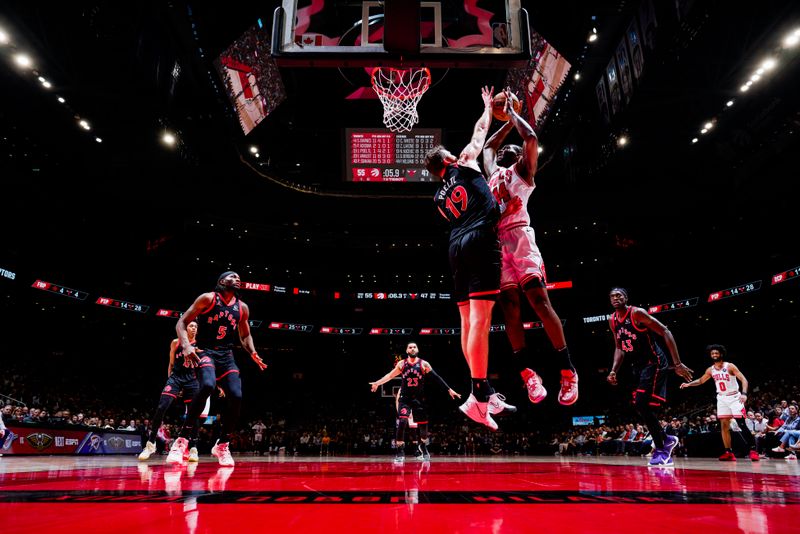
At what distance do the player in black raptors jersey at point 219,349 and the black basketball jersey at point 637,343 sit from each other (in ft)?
13.3

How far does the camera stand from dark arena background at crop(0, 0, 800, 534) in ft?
9.12

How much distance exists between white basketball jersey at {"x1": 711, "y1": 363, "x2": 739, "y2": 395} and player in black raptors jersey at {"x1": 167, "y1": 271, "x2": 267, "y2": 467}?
26.4 ft

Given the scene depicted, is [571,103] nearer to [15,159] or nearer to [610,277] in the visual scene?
[610,277]

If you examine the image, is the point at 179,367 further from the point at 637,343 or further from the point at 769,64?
the point at 769,64

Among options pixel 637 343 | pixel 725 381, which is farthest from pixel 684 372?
pixel 725 381

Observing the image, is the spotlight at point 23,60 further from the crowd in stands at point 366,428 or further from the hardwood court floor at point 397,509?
the hardwood court floor at point 397,509

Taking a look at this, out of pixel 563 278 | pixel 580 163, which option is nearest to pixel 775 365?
pixel 563 278

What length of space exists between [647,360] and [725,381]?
457 centimetres

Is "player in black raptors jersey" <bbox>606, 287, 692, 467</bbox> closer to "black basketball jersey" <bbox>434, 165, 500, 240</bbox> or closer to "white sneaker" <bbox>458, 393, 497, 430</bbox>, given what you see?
"white sneaker" <bbox>458, 393, 497, 430</bbox>

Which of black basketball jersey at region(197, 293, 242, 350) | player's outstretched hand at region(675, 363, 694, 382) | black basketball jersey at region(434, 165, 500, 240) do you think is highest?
black basketball jersey at region(434, 165, 500, 240)

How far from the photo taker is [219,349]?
5.63 metres

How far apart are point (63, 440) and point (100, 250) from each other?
11.6 m

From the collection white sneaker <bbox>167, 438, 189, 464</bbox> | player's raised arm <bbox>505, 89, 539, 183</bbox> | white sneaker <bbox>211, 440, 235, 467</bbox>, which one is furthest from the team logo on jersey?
player's raised arm <bbox>505, 89, 539, 183</bbox>

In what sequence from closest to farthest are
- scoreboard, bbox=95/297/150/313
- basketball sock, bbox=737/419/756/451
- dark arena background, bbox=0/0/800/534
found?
dark arena background, bbox=0/0/800/534 < basketball sock, bbox=737/419/756/451 < scoreboard, bbox=95/297/150/313
